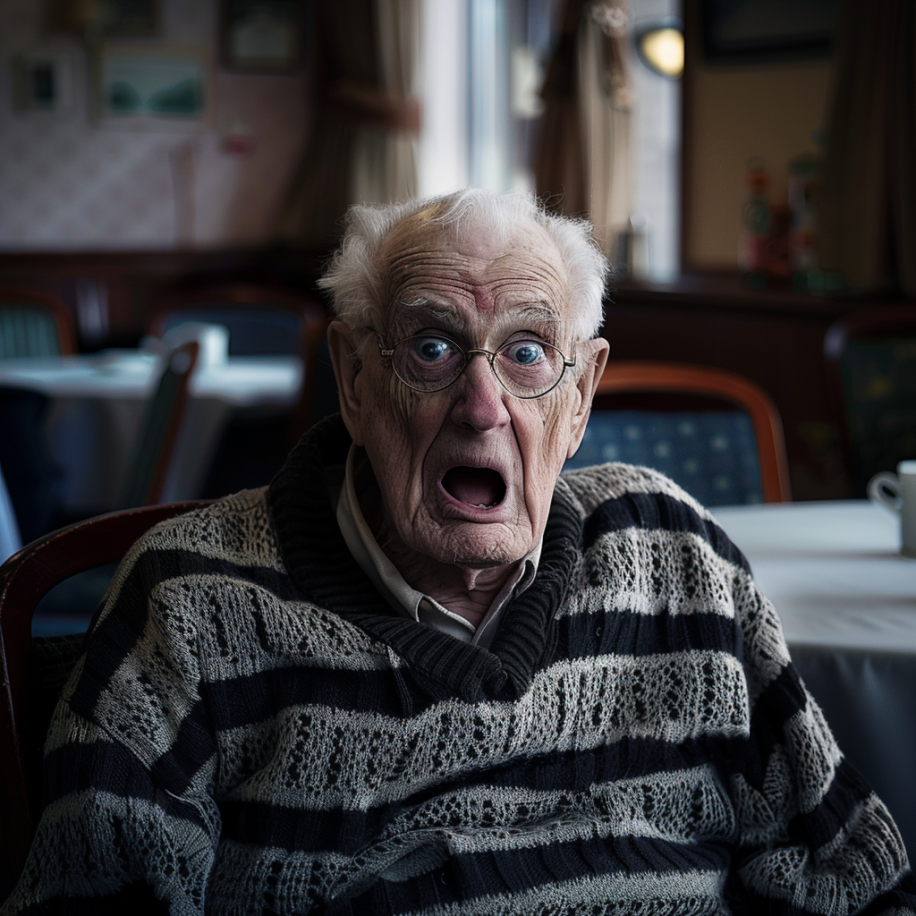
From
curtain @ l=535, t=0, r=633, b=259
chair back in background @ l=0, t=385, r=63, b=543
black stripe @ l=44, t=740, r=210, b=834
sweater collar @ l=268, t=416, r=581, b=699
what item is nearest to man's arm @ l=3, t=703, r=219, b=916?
black stripe @ l=44, t=740, r=210, b=834

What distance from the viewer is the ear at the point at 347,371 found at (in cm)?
114

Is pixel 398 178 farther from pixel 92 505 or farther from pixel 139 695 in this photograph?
pixel 139 695

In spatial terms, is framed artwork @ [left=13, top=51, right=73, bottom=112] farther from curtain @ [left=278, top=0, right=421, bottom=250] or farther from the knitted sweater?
the knitted sweater

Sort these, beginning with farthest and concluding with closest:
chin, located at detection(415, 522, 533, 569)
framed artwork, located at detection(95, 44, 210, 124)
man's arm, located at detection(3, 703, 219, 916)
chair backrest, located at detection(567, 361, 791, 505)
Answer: framed artwork, located at detection(95, 44, 210, 124), chair backrest, located at detection(567, 361, 791, 505), chin, located at detection(415, 522, 533, 569), man's arm, located at detection(3, 703, 219, 916)

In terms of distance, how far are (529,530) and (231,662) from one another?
1.05ft

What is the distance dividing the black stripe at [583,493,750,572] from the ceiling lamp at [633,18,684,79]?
325cm

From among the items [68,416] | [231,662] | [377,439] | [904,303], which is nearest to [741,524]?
[377,439]

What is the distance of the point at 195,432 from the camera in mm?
3467

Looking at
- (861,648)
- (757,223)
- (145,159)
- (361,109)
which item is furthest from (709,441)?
(145,159)

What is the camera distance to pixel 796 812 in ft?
3.73

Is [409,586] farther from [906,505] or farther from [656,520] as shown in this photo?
[906,505]

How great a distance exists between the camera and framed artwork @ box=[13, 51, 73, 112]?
5.84 meters

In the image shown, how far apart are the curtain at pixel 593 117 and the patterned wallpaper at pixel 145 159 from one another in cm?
269

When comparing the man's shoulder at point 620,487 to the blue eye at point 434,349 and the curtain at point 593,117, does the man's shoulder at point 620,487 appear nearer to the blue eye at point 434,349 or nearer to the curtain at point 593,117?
the blue eye at point 434,349
